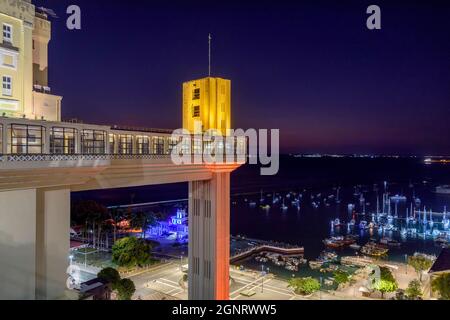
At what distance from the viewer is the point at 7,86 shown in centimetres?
872

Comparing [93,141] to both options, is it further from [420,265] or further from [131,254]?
[420,265]

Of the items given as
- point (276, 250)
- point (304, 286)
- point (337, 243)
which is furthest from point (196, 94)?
point (337, 243)

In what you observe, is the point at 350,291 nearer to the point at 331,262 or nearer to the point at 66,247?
the point at 331,262

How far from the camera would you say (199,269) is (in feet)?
44.5

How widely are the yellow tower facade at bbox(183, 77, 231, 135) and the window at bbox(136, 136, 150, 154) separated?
3013mm

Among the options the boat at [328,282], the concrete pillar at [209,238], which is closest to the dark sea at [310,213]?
the boat at [328,282]

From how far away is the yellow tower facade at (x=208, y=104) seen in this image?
44.0 feet

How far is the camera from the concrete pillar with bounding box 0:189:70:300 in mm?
7234

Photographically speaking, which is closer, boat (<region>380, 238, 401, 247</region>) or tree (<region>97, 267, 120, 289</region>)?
tree (<region>97, 267, 120, 289</region>)

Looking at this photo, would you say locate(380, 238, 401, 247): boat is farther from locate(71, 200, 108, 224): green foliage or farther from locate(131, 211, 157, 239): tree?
locate(71, 200, 108, 224): green foliage

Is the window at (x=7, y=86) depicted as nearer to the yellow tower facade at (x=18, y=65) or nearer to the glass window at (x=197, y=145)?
the yellow tower facade at (x=18, y=65)

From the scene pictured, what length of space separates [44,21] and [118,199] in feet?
309

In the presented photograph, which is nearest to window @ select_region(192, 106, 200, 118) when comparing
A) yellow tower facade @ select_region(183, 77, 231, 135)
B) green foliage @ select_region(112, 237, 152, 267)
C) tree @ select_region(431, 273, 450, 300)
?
yellow tower facade @ select_region(183, 77, 231, 135)

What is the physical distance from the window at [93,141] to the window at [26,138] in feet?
3.40
